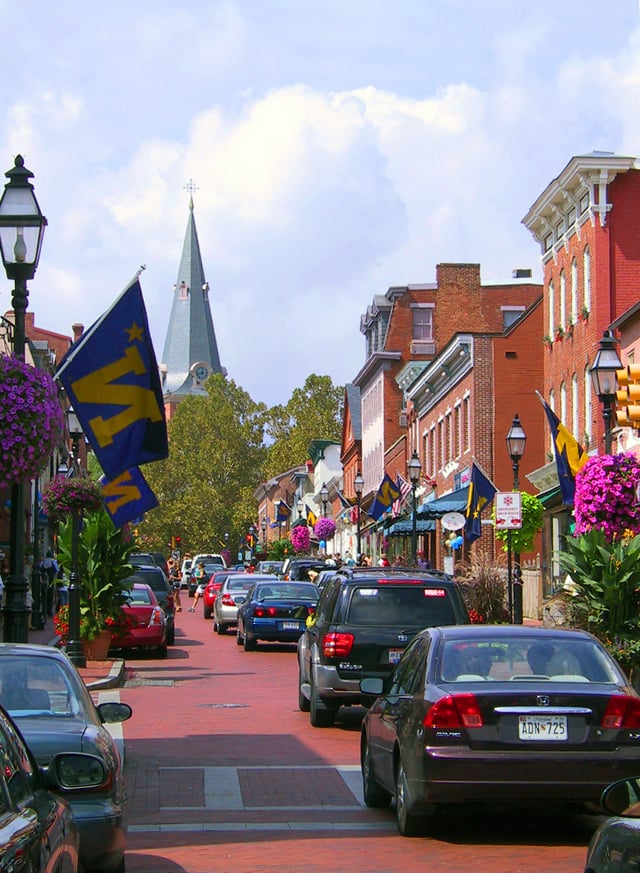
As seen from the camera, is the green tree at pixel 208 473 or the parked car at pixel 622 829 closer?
the parked car at pixel 622 829

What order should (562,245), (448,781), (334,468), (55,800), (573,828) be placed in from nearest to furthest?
(55,800)
(448,781)
(573,828)
(562,245)
(334,468)

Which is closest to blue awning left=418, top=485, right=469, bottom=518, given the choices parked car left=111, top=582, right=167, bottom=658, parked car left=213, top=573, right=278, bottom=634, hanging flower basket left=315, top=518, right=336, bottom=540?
parked car left=213, top=573, right=278, bottom=634

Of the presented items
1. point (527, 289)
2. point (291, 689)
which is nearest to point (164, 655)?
point (291, 689)

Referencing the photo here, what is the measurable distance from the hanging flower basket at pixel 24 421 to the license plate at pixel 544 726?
6360mm

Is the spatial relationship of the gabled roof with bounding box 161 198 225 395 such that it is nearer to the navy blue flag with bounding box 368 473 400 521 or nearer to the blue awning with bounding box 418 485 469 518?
the navy blue flag with bounding box 368 473 400 521

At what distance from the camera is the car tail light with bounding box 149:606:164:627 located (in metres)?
27.2

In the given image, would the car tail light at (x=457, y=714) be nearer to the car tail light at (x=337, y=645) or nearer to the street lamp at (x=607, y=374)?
the car tail light at (x=337, y=645)

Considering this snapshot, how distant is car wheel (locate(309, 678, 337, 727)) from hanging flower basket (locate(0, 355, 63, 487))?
4.62 metres

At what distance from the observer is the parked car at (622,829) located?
5023mm

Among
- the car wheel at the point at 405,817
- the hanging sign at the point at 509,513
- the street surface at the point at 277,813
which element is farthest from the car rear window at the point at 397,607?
the hanging sign at the point at 509,513

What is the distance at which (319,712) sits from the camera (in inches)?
675

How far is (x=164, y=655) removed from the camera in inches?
1123

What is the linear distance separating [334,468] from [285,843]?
317ft

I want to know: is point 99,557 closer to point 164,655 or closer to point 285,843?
point 164,655
